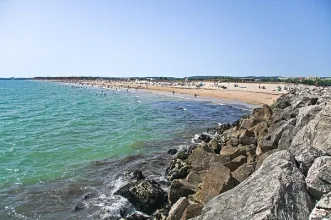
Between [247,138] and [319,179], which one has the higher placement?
[319,179]

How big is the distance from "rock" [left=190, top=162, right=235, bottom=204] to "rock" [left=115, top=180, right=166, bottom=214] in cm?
240

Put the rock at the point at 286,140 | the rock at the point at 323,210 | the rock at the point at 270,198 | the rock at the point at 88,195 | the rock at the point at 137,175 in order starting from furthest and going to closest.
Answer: the rock at the point at 137,175 → the rock at the point at 88,195 → the rock at the point at 286,140 → the rock at the point at 270,198 → the rock at the point at 323,210

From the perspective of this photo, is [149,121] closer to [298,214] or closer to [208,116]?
[208,116]

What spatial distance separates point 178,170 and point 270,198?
977cm

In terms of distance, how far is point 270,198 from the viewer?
5.52m

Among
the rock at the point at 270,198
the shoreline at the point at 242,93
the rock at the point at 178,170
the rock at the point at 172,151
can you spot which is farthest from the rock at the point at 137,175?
the shoreline at the point at 242,93

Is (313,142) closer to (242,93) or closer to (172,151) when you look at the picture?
(172,151)

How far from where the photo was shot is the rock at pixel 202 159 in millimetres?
13762

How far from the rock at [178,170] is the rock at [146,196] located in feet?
7.68

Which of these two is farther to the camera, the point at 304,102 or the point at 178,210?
the point at 304,102

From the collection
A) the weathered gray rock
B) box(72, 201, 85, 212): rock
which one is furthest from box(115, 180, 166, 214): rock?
box(72, 201, 85, 212): rock

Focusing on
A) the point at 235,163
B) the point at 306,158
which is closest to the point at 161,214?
the point at 235,163

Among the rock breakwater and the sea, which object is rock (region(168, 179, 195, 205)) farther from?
the sea

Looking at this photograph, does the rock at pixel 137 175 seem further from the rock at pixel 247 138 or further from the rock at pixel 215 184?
the rock at pixel 247 138
